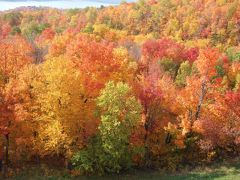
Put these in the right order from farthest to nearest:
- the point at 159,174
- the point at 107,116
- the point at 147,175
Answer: the point at 159,174 < the point at 147,175 < the point at 107,116

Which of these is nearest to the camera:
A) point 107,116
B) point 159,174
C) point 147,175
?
point 107,116

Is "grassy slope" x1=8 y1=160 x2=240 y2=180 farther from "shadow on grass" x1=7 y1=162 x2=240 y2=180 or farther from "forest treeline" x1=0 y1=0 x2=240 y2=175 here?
"forest treeline" x1=0 y1=0 x2=240 y2=175

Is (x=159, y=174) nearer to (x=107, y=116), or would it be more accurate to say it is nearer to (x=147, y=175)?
(x=147, y=175)

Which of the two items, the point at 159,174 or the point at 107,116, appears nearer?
the point at 107,116

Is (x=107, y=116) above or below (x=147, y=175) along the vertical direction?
above

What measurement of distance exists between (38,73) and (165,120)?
1542cm

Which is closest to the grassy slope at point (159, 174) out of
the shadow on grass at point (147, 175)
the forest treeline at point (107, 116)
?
the shadow on grass at point (147, 175)

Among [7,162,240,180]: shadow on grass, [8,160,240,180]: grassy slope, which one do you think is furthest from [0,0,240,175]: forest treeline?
[8,160,240,180]: grassy slope

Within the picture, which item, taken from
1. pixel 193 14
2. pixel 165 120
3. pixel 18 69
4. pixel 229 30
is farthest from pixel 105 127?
pixel 193 14

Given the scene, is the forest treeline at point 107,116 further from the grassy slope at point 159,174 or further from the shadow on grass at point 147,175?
the grassy slope at point 159,174

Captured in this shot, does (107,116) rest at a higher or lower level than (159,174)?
higher

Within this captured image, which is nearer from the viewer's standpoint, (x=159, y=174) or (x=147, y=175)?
(x=147, y=175)

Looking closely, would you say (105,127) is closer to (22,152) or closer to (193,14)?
(22,152)

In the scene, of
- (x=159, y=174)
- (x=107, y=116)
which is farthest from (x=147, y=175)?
(x=107, y=116)
